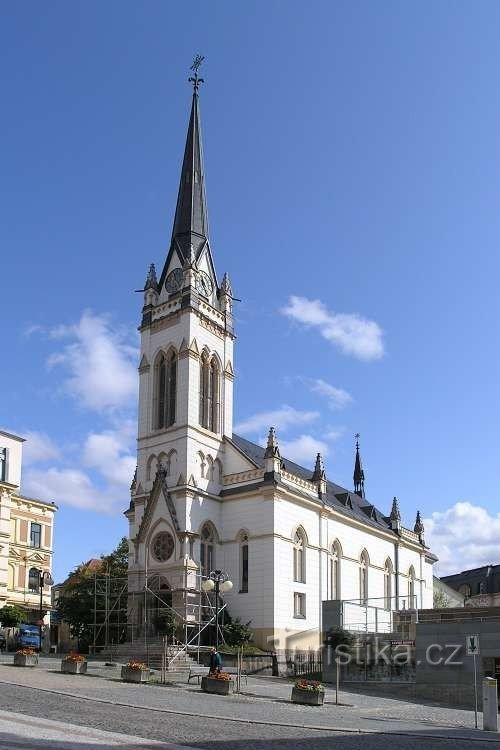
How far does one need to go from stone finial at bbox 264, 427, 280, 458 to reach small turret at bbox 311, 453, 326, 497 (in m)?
5.87

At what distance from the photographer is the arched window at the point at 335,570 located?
50.7 m

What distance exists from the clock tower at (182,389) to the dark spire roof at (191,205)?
0.25 ft

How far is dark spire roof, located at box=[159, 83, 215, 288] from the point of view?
5128 centimetres

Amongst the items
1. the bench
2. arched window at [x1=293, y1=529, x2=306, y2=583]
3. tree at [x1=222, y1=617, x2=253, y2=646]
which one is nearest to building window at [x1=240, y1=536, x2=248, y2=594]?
tree at [x1=222, y1=617, x2=253, y2=646]

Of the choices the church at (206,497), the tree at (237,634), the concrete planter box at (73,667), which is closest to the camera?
the concrete planter box at (73,667)

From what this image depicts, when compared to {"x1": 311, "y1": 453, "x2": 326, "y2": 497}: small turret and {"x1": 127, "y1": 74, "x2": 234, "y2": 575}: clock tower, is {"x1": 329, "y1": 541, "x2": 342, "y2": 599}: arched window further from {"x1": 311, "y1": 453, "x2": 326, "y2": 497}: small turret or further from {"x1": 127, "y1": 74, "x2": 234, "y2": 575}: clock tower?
{"x1": 127, "y1": 74, "x2": 234, "y2": 575}: clock tower

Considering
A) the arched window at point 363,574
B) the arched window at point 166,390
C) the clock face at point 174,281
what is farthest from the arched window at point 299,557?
the clock face at point 174,281

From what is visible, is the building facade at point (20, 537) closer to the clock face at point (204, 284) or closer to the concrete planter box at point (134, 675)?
the clock face at point (204, 284)

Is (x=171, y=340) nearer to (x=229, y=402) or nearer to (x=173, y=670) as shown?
(x=229, y=402)

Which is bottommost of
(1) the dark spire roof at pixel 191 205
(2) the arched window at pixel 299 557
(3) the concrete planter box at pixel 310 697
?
(3) the concrete planter box at pixel 310 697

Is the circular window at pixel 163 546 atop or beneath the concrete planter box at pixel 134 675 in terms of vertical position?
atop

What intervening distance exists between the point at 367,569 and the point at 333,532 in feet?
20.3

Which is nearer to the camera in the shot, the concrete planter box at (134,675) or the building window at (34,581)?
the concrete planter box at (134,675)

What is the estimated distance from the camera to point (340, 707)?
24719mm
